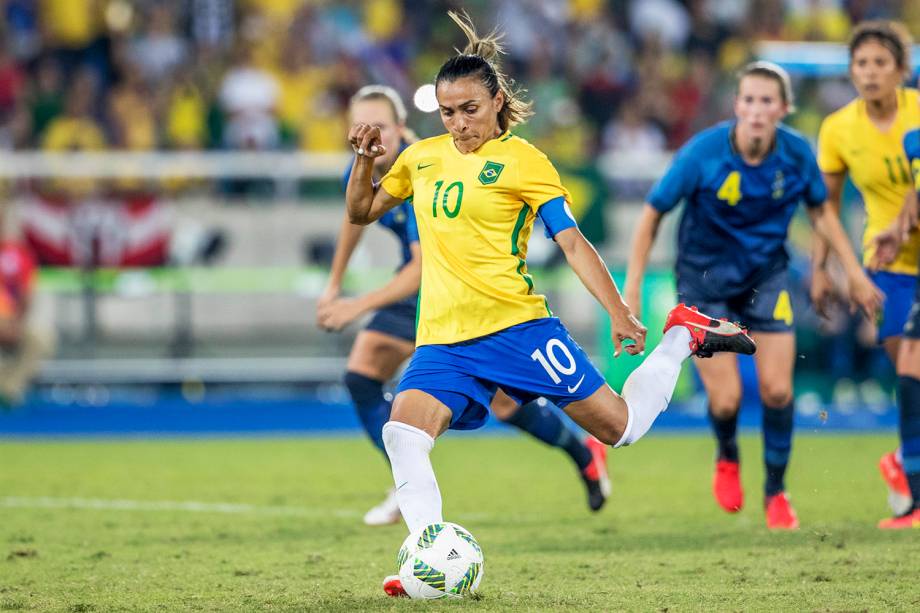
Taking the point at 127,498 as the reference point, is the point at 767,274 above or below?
above

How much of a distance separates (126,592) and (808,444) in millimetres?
7842

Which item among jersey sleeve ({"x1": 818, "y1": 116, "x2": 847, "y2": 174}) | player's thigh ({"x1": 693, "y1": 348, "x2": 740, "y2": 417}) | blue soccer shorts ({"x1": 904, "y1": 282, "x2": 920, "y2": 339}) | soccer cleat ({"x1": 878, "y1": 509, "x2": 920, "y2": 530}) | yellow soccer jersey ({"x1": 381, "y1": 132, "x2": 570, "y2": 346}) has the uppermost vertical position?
jersey sleeve ({"x1": 818, "y1": 116, "x2": 847, "y2": 174})

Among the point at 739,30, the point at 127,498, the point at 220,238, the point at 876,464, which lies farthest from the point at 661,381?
the point at 739,30

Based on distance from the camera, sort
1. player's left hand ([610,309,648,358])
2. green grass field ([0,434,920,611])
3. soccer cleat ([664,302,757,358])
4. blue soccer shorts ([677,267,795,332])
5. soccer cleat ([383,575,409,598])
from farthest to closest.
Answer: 1. blue soccer shorts ([677,267,795,332])
2. soccer cleat ([664,302,757,358])
3. player's left hand ([610,309,648,358])
4. green grass field ([0,434,920,611])
5. soccer cleat ([383,575,409,598])

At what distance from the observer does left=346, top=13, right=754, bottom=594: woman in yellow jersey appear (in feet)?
18.7

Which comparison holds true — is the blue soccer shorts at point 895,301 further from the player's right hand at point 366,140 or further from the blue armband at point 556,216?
the player's right hand at point 366,140

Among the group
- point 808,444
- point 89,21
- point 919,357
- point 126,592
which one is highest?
point 89,21

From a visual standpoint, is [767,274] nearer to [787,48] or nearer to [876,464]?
[876,464]

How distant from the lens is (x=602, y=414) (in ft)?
19.7

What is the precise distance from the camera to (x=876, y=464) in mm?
10891

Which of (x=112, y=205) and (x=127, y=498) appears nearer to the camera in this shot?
(x=127, y=498)

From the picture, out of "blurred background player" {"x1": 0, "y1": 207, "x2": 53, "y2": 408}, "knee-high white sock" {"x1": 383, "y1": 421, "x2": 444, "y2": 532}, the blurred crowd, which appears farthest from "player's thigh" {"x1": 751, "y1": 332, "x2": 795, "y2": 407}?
"blurred background player" {"x1": 0, "y1": 207, "x2": 53, "y2": 408}

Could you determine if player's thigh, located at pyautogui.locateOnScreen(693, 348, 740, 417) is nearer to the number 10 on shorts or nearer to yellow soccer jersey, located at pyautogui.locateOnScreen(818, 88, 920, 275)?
yellow soccer jersey, located at pyautogui.locateOnScreen(818, 88, 920, 275)

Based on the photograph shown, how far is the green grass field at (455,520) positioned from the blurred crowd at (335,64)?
504cm
